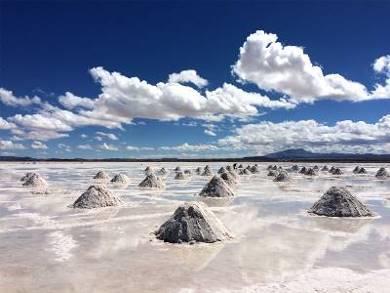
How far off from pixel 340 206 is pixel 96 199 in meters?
10.7

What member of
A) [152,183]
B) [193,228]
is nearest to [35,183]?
[152,183]

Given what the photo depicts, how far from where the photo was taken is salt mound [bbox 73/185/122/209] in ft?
68.4

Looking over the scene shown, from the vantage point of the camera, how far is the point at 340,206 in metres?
18.8

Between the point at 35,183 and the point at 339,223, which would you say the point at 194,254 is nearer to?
the point at 339,223

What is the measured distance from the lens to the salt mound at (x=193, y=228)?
42.8ft

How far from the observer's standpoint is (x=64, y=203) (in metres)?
Answer: 22.9

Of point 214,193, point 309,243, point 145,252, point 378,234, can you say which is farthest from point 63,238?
point 214,193

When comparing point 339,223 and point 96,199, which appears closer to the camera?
point 339,223

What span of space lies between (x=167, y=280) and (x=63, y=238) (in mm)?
5505

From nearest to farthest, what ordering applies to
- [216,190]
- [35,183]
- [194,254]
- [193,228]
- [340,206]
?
1. [194,254]
2. [193,228]
3. [340,206]
4. [216,190]
5. [35,183]

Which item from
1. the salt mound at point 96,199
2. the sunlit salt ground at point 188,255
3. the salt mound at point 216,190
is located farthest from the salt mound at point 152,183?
the sunlit salt ground at point 188,255

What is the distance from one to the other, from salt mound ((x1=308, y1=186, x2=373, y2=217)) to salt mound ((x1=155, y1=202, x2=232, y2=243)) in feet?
22.2

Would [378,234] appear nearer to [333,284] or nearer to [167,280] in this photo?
[333,284]

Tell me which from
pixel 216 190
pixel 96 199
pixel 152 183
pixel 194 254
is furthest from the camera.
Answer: pixel 152 183
